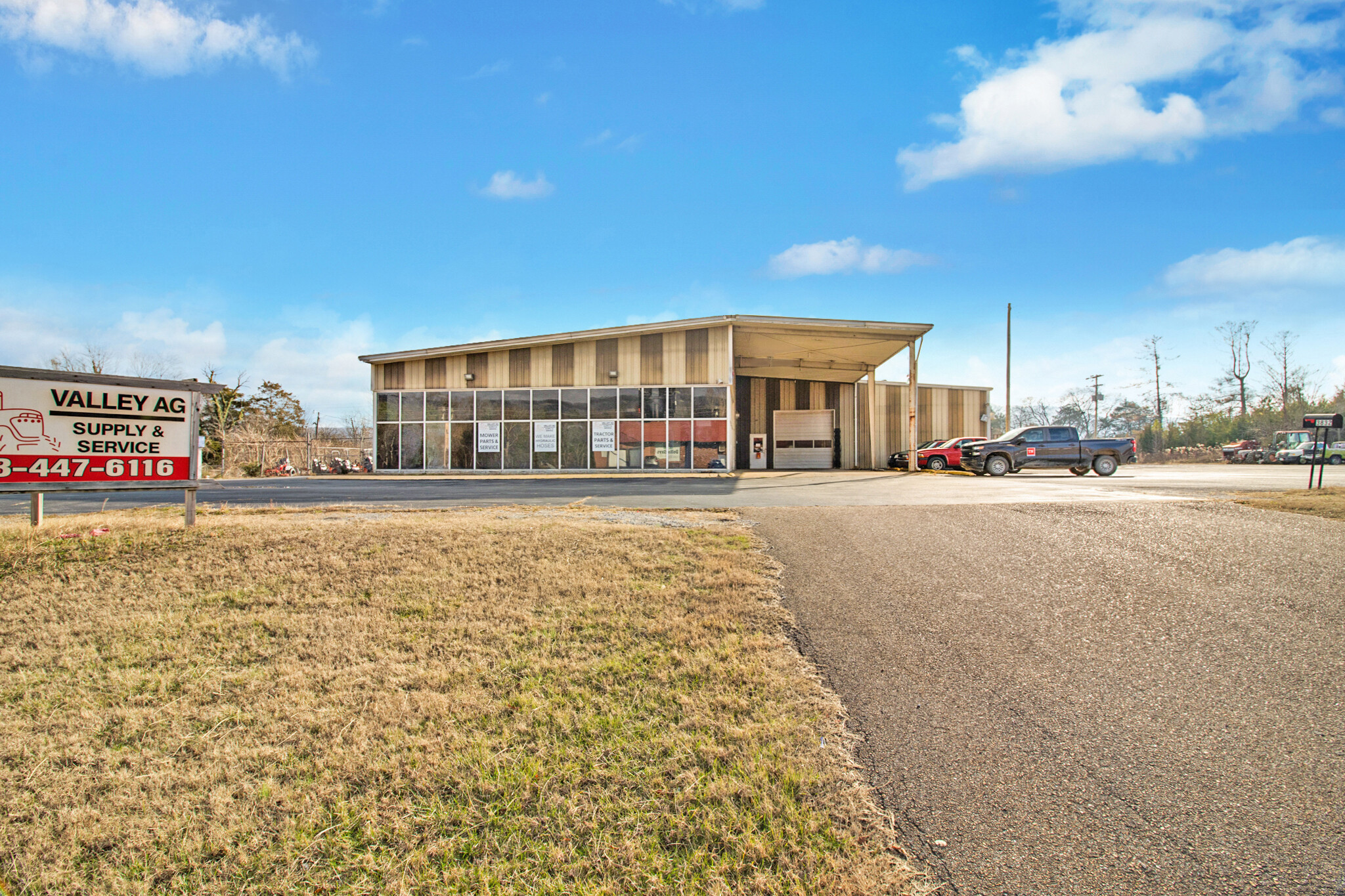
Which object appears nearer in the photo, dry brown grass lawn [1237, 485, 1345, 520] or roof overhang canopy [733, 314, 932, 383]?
dry brown grass lawn [1237, 485, 1345, 520]

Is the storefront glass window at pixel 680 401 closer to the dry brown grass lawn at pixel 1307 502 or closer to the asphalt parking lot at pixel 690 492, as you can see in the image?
the asphalt parking lot at pixel 690 492

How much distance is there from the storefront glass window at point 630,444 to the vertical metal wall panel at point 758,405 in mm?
8730

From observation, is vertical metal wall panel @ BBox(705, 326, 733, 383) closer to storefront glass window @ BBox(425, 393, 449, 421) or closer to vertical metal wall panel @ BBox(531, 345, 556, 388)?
vertical metal wall panel @ BBox(531, 345, 556, 388)

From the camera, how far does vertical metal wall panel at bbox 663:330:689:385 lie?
68.6 ft

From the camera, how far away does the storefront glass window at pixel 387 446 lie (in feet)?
75.8

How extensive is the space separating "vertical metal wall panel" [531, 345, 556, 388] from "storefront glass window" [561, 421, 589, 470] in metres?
1.78

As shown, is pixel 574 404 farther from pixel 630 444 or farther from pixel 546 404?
pixel 630 444

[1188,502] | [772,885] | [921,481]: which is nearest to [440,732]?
[772,885]

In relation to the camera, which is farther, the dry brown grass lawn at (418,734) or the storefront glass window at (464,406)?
the storefront glass window at (464,406)

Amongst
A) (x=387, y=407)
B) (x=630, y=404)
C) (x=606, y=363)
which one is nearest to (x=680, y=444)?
(x=630, y=404)

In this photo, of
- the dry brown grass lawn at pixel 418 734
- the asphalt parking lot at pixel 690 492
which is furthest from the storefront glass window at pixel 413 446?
the dry brown grass lawn at pixel 418 734

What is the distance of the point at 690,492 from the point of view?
1270 cm

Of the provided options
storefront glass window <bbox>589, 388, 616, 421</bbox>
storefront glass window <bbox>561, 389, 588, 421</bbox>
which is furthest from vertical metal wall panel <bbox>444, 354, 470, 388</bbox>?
storefront glass window <bbox>589, 388, 616, 421</bbox>

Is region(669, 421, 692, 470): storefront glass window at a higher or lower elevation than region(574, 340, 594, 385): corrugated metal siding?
lower
